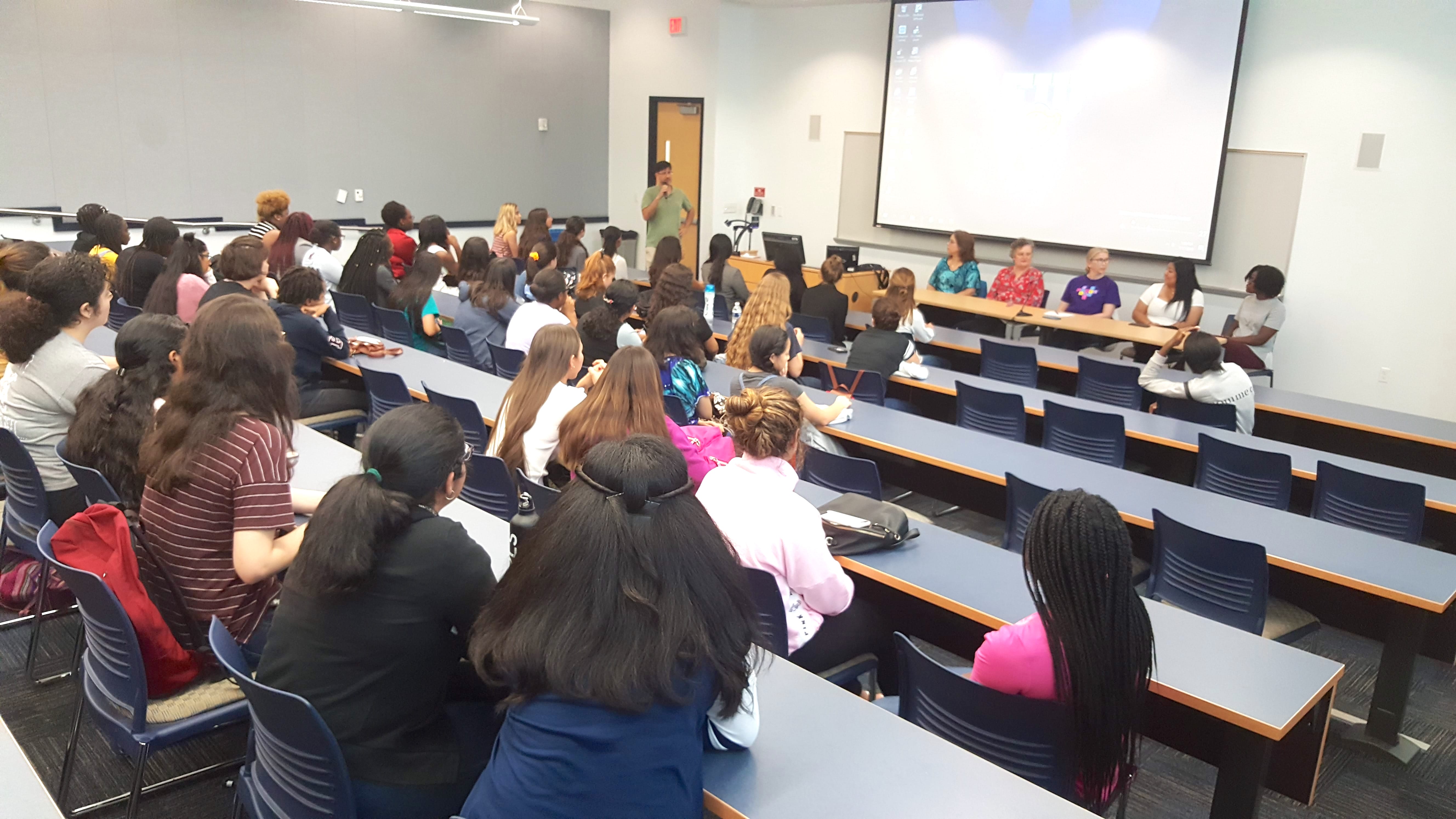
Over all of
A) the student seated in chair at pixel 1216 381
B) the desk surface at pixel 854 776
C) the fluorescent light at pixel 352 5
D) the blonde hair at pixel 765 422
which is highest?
the fluorescent light at pixel 352 5

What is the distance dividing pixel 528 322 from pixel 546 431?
204 cm

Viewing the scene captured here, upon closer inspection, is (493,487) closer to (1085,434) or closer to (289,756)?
(289,756)

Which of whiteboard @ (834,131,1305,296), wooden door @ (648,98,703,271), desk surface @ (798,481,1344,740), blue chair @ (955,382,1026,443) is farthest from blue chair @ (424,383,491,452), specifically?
wooden door @ (648,98,703,271)

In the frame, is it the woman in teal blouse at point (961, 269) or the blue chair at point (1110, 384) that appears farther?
the woman in teal blouse at point (961, 269)

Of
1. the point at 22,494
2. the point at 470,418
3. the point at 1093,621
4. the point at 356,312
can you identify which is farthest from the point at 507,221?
the point at 1093,621

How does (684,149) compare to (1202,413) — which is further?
(684,149)

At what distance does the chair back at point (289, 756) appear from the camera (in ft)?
5.25

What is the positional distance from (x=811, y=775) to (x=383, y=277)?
5.62 metres

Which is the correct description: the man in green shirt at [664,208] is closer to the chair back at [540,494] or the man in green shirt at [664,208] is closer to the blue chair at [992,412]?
the blue chair at [992,412]

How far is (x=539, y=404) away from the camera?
3295 mm


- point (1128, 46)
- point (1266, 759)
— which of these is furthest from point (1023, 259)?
point (1266, 759)

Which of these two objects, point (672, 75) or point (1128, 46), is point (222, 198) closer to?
point (672, 75)

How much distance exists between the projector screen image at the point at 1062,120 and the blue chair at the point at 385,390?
6320 millimetres

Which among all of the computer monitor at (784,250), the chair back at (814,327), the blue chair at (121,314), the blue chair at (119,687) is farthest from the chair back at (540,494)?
the computer monitor at (784,250)
